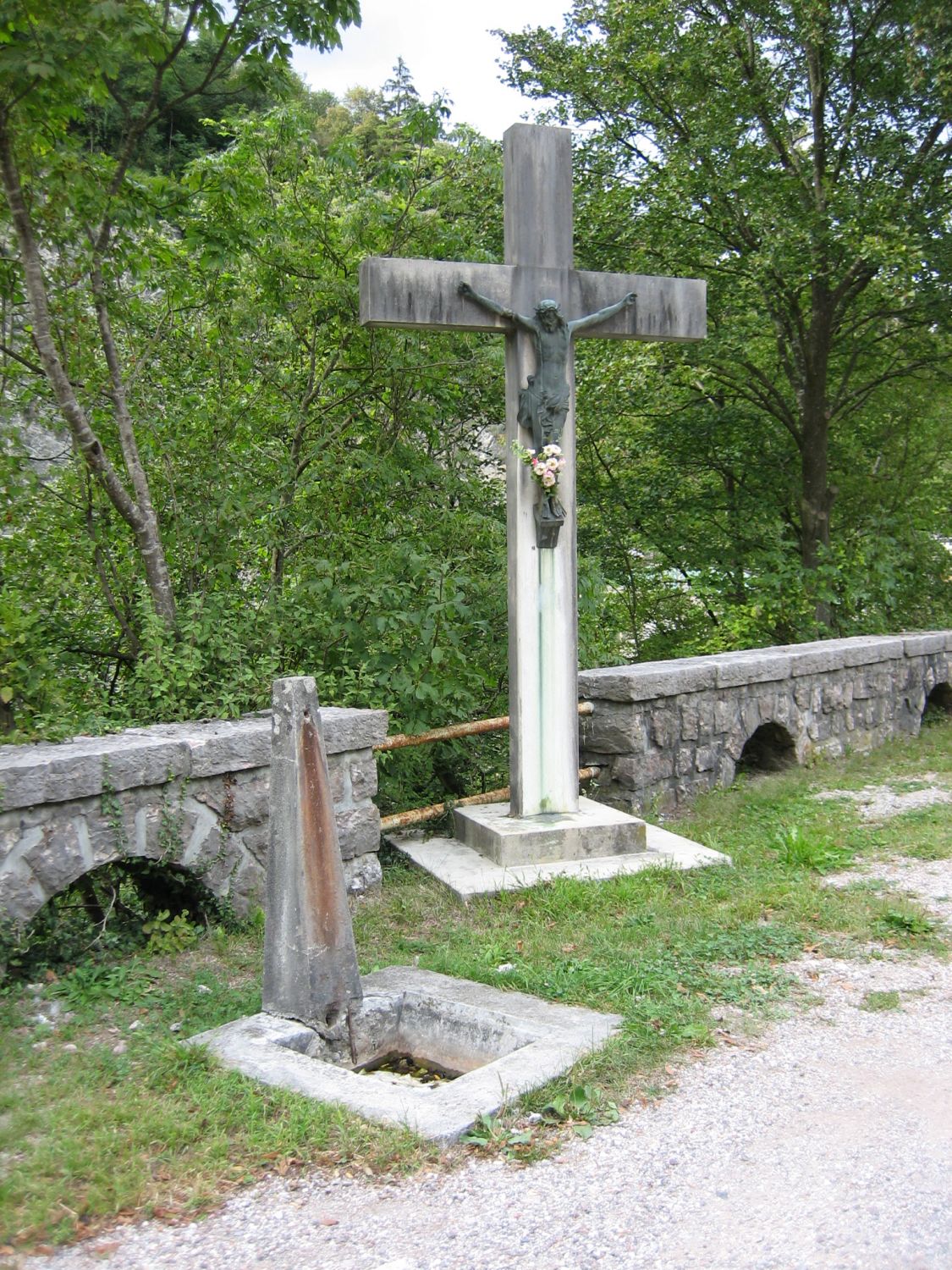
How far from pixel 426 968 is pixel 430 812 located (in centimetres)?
192

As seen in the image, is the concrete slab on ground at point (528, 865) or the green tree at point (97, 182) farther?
the concrete slab on ground at point (528, 865)

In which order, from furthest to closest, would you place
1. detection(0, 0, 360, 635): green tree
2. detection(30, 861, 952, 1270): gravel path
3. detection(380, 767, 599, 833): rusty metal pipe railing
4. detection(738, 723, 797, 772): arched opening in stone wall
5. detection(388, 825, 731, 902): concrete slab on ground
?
detection(738, 723, 797, 772): arched opening in stone wall → detection(380, 767, 599, 833): rusty metal pipe railing → detection(388, 825, 731, 902): concrete slab on ground → detection(0, 0, 360, 635): green tree → detection(30, 861, 952, 1270): gravel path

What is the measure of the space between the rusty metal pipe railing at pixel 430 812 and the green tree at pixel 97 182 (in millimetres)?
1553

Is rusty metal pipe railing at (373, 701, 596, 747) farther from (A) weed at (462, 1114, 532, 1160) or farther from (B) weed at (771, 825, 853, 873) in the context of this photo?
(A) weed at (462, 1114, 532, 1160)

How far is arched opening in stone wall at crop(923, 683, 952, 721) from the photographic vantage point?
10.6m

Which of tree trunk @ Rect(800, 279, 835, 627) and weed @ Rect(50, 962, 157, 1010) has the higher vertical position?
tree trunk @ Rect(800, 279, 835, 627)

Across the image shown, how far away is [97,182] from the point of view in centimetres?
557

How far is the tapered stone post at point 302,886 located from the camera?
3561 millimetres

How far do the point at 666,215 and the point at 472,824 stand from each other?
6.90 metres

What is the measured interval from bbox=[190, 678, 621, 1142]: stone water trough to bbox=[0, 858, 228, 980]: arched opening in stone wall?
985 mm

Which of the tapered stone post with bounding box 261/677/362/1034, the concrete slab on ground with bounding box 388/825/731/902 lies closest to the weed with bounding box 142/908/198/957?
the tapered stone post with bounding box 261/677/362/1034

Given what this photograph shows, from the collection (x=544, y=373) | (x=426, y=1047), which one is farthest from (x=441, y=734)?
(x=426, y=1047)

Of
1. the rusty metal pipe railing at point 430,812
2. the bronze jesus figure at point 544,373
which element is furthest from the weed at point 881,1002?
the bronze jesus figure at point 544,373

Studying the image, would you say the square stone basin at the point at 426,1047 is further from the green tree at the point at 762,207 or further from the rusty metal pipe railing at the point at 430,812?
the green tree at the point at 762,207
